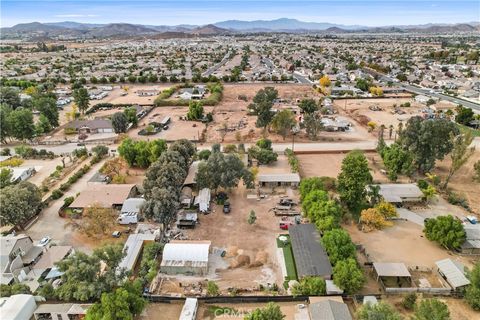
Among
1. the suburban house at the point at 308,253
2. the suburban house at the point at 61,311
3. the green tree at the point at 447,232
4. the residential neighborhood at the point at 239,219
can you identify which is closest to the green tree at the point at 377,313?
the residential neighborhood at the point at 239,219

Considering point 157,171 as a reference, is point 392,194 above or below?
below

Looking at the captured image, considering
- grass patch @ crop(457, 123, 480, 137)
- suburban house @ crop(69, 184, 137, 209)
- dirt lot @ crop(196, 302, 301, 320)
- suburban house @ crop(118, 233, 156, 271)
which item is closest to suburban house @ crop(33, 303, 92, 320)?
suburban house @ crop(118, 233, 156, 271)

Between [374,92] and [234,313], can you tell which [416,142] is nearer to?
[234,313]

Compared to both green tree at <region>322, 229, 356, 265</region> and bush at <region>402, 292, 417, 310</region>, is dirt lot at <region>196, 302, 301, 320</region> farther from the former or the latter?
bush at <region>402, 292, 417, 310</region>

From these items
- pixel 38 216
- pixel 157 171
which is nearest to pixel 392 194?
pixel 157 171

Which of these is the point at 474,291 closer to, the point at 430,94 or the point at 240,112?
the point at 240,112

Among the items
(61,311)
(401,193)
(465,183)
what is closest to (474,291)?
(401,193)

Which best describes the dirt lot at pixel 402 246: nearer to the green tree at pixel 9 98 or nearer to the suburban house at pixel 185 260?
the suburban house at pixel 185 260
